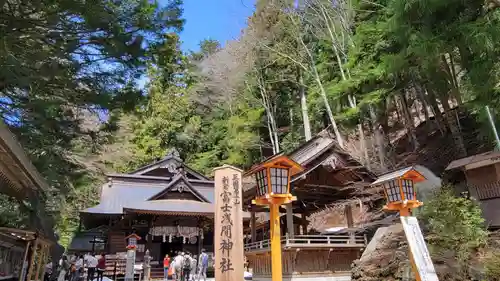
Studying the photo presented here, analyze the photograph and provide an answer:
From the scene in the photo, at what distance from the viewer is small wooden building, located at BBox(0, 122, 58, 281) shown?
4895mm

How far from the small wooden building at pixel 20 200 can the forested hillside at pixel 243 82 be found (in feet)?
3.51

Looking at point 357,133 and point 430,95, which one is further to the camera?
point 357,133

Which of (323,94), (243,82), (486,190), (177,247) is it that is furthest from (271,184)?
(243,82)

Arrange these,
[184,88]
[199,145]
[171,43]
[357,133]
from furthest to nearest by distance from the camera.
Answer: [184,88] → [199,145] → [357,133] → [171,43]

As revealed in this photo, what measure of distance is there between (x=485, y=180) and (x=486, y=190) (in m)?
0.36

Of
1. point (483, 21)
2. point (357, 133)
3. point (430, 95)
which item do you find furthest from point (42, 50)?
point (357, 133)

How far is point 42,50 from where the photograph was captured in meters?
6.25

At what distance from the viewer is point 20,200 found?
8.12 m

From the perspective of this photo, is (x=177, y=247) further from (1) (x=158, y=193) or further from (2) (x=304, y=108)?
(2) (x=304, y=108)

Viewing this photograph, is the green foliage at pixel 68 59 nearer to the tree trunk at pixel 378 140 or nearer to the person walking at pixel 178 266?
the person walking at pixel 178 266

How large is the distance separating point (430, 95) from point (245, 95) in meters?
13.9

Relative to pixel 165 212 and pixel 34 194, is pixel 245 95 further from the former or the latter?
pixel 34 194

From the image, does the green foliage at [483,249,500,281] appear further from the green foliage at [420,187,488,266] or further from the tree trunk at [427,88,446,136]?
the tree trunk at [427,88,446,136]

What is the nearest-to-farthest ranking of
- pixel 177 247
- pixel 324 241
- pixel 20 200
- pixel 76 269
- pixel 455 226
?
pixel 20 200, pixel 455 226, pixel 324 241, pixel 76 269, pixel 177 247
